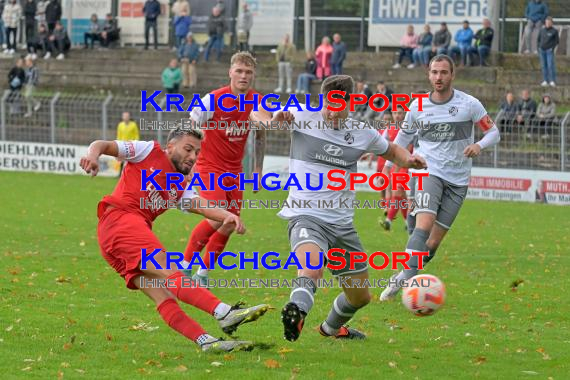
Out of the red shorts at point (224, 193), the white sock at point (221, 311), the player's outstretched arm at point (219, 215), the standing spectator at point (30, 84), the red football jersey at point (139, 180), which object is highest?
the red football jersey at point (139, 180)

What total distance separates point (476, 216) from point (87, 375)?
1533 cm

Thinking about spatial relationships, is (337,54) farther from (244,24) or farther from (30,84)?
(30,84)

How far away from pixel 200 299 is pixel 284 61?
25.5 m

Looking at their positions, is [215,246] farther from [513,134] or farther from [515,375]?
[513,134]

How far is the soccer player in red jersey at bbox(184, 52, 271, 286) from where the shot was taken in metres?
11.3

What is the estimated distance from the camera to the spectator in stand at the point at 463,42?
31.2 meters

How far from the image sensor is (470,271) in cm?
1370

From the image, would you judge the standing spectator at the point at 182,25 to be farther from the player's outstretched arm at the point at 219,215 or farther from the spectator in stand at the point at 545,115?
the player's outstretched arm at the point at 219,215

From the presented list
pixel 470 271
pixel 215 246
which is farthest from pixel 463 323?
pixel 470 271

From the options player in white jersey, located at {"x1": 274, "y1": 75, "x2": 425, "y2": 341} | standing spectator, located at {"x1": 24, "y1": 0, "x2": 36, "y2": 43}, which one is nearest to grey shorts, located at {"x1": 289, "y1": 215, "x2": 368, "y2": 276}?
player in white jersey, located at {"x1": 274, "y1": 75, "x2": 425, "y2": 341}

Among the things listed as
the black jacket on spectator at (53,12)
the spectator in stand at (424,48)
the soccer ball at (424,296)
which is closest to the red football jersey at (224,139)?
the soccer ball at (424,296)

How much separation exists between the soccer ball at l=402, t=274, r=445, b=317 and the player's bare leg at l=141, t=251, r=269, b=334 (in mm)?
1477

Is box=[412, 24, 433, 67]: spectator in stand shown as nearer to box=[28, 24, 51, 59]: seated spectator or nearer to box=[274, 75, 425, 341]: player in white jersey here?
box=[28, 24, 51, 59]: seated spectator

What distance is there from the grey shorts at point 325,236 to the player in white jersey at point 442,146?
2.56 meters
